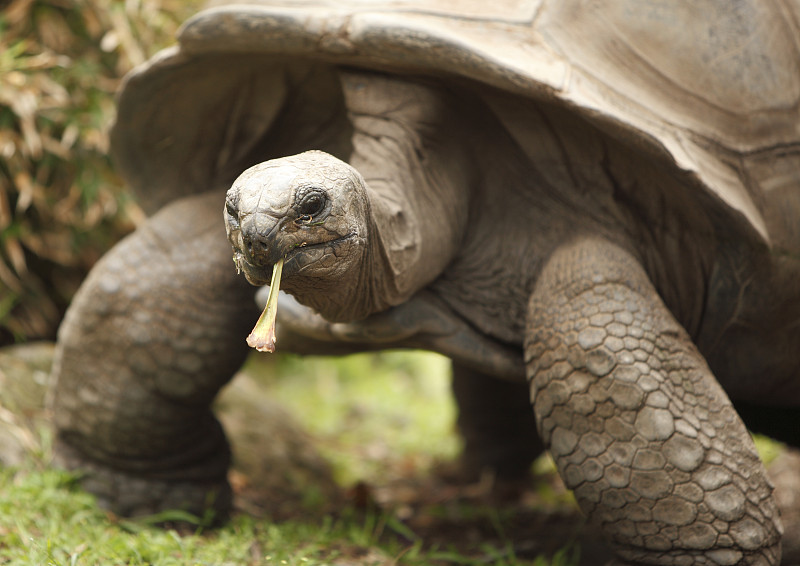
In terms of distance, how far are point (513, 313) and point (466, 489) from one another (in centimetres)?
171

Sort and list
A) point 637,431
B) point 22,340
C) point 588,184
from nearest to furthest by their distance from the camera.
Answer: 1. point 637,431
2. point 588,184
3. point 22,340

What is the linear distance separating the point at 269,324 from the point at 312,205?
25cm

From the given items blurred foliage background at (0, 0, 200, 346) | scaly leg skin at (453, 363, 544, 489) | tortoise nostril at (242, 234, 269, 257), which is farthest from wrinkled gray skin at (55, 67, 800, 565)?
blurred foliage background at (0, 0, 200, 346)

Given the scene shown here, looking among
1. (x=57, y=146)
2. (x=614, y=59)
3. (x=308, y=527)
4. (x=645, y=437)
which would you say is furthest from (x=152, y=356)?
(x=57, y=146)

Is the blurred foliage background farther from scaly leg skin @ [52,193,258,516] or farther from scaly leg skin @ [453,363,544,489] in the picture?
scaly leg skin @ [453,363,544,489]

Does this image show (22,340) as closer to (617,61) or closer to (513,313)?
(513,313)

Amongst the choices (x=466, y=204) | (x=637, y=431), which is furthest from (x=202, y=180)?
(x=637, y=431)

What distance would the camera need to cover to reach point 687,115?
2.41m

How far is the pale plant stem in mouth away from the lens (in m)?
1.74

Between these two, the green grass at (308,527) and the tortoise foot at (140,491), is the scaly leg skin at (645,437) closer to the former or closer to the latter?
the green grass at (308,527)

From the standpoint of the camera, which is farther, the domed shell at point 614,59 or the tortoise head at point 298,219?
the domed shell at point 614,59

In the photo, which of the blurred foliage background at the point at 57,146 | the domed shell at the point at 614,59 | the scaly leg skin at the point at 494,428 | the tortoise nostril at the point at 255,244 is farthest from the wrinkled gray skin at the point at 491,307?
the blurred foliage background at the point at 57,146

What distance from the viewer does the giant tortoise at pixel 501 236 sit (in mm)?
2215

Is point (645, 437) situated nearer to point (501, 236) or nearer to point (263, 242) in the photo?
point (501, 236)
